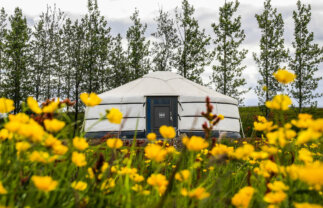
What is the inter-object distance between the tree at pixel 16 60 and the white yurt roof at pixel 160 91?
309 inches

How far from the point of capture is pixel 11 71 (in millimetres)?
17172

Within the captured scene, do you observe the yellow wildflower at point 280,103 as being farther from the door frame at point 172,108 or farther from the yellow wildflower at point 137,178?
the door frame at point 172,108

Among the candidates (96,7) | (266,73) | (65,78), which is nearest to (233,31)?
(266,73)

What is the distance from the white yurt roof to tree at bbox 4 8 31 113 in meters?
7.84

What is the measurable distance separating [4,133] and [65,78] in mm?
20478

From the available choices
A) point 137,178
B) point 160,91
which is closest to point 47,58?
point 160,91

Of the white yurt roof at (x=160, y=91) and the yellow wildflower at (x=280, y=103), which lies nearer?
the yellow wildflower at (x=280, y=103)

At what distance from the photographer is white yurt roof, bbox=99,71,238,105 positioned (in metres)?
11.6

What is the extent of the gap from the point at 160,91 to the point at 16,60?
10.3m

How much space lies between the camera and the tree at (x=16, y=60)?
1716cm

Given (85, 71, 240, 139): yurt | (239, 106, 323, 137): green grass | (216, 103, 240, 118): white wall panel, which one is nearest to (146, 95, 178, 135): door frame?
(85, 71, 240, 139): yurt

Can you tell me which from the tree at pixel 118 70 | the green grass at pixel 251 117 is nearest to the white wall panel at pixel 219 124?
the green grass at pixel 251 117

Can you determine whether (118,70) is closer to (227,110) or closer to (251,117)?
(227,110)

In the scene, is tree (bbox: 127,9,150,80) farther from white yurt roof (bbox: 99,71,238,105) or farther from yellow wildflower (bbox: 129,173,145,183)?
yellow wildflower (bbox: 129,173,145,183)
